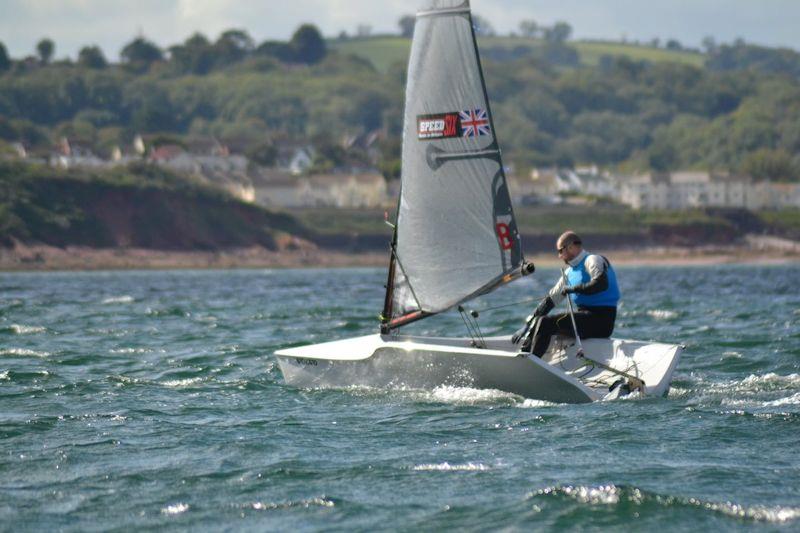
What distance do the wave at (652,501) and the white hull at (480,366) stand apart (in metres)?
4.94

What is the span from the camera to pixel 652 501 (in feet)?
49.6

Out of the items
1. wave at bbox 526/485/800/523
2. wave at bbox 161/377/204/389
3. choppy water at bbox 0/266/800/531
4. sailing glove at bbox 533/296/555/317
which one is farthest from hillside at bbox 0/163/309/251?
wave at bbox 526/485/800/523

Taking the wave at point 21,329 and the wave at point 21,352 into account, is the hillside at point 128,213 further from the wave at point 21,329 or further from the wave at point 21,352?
the wave at point 21,352

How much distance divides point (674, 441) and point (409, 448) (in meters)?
3.11

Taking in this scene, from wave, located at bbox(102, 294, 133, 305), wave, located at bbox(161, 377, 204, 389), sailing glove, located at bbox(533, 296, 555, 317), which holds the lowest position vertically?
wave, located at bbox(102, 294, 133, 305)

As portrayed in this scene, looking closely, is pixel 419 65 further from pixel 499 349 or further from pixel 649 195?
pixel 649 195

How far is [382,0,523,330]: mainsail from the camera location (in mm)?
22156

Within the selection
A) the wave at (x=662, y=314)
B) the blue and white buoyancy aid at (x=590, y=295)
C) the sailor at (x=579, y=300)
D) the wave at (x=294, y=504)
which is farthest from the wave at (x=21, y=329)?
the wave at (x=294, y=504)

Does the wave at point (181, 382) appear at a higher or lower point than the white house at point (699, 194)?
higher

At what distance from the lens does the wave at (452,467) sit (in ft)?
55.0

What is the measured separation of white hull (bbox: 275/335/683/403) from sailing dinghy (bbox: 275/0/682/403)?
20 millimetres

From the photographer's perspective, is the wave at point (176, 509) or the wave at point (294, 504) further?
the wave at point (294, 504)

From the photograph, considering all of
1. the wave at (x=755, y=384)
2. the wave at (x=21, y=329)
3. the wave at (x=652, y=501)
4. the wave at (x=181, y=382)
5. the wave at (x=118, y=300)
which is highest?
the wave at (x=652, y=501)

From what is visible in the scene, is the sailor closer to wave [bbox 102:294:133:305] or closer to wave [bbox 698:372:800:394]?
wave [bbox 698:372:800:394]
